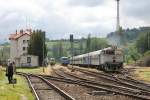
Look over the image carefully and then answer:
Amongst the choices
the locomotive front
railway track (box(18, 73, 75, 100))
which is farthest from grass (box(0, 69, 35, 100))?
the locomotive front

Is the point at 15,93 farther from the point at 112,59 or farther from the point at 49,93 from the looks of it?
the point at 112,59

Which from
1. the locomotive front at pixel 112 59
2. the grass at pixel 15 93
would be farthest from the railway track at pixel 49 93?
the locomotive front at pixel 112 59

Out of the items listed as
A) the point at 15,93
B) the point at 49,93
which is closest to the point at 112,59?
the point at 49,93

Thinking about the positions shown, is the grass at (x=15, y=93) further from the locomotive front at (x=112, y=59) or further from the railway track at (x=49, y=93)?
the locomotive front at (x=112, y=59)

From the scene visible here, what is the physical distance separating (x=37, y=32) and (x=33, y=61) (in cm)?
1657

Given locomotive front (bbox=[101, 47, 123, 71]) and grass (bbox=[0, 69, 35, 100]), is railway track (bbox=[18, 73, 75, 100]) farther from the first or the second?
locomotive front (bbox=[101, 47, 123, 71])

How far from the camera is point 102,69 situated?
61.5m

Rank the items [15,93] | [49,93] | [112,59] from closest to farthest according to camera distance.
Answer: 1. [15,93]
2. [49,93]
3. [112,59]

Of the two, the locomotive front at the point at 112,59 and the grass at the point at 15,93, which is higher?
the locomotive front at the point at 112,59

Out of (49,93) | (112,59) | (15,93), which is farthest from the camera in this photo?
(112,59)

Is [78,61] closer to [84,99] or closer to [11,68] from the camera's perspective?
[11,68]

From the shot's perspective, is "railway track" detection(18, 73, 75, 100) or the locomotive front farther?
the locomotive front

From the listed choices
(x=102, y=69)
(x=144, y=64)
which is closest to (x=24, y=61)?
(x=144, y=64)

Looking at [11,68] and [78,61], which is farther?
[78,61]
